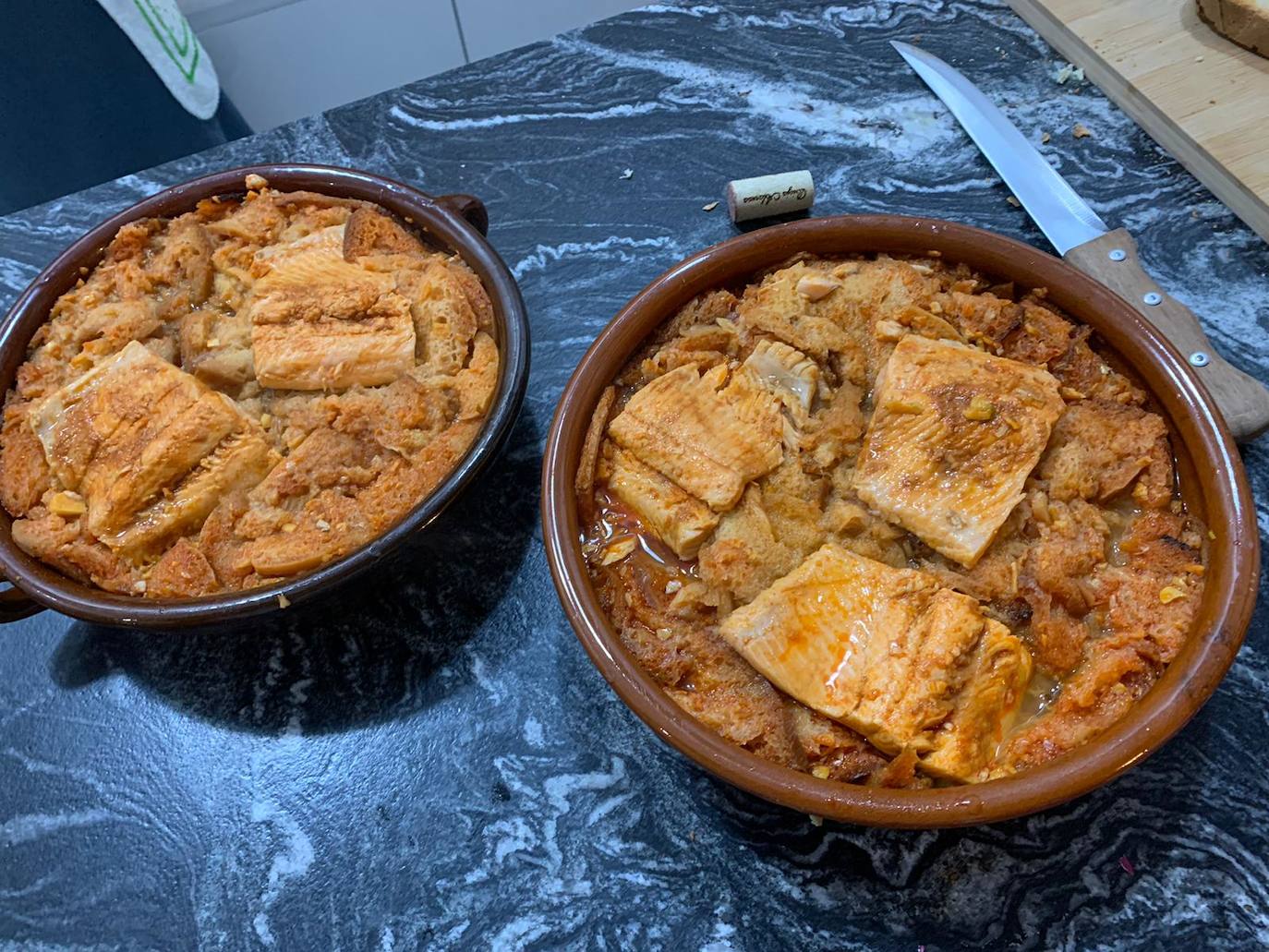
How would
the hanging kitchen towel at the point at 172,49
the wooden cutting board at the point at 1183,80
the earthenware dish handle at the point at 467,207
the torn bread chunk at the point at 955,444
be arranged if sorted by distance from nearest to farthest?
the torn bread chunk at the point at 955,444 < the earthenware dish handle at the point at 467,207 < the wooden cutting board at the point at 1183,80 < the hanging kitchen towel at the point at 172,49

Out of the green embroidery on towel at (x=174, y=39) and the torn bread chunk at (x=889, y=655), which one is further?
the green embroidery on towel at (x=174, y=39)

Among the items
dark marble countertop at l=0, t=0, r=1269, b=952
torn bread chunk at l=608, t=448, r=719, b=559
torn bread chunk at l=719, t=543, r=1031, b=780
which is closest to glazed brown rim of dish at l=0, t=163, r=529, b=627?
dark marble countertop at l=0, t=0, r=1269, b=952

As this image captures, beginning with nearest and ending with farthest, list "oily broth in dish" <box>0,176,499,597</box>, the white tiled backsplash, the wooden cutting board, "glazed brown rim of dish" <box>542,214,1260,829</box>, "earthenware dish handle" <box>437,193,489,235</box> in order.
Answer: "glazed brown rim of dish" <box>542,214,1260,829</box>
"oily broth in dish" <box>0,176,499,597</box>
"earthenware dish handle" <box>437,193,489,235</box>
the wooden cutting board
the white tiled backsplash

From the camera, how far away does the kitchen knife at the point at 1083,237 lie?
1.52 m

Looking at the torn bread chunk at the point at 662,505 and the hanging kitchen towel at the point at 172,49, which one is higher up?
the hanging kitchen towel at the point at 172,49

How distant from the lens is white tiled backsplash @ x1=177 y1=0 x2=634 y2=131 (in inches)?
121

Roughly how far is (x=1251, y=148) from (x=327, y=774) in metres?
2.11

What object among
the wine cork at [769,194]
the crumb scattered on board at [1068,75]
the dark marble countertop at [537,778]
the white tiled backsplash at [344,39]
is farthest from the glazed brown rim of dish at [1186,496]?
the white tiled backsplash at [344,39]

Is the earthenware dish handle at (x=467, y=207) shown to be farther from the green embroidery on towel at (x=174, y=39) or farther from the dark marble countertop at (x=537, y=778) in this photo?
the green embroidery on towel at (x=174, y=39)

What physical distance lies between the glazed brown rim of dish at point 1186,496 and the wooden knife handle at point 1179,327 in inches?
7.9

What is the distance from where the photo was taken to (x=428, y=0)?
324 centimetres

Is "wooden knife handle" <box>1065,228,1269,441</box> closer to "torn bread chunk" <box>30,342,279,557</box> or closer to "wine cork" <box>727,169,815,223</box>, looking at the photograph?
"wine cork" <box>727,169,815,223</box>

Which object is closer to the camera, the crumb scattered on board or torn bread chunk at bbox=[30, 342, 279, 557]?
torn bread chunk at bbox=[30, 342, 279, 557]

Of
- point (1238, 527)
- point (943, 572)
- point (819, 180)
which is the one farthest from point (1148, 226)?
point (943, 572)
